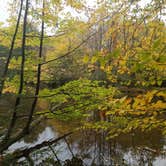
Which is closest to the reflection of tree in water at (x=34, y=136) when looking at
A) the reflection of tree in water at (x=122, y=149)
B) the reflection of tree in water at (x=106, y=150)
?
the reflection of tree in water at (x=106, y=150)

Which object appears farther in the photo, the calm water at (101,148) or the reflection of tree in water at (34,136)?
the reflection of tree in water at (34,136)

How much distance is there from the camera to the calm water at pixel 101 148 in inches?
336

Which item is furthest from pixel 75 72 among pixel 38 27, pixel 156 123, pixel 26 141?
pixel 156 123

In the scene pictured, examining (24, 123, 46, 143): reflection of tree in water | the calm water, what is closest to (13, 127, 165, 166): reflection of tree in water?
the calm water

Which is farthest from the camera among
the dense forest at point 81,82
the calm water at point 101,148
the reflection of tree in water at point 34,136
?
the reflection of tree in water at point 34,136

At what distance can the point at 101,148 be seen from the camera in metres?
9.92

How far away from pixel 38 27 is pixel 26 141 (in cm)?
522

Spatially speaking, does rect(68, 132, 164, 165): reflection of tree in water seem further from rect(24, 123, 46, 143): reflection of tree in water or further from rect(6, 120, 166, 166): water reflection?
rect(24, 123, 46, 143): reflection of tree in water

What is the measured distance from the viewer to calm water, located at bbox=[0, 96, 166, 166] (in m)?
8.53

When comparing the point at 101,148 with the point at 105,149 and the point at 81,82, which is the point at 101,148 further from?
the point at 81,82

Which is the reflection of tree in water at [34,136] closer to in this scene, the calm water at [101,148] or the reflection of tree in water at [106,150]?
the calm water at [101,148]

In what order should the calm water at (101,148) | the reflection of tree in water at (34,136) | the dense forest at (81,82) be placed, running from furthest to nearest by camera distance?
the reflection of tree in water at (34,136), the calm water at (101,148), the dense forest at (81,82)

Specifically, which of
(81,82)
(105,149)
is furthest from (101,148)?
(81,82)

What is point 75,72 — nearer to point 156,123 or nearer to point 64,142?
point 64,142
